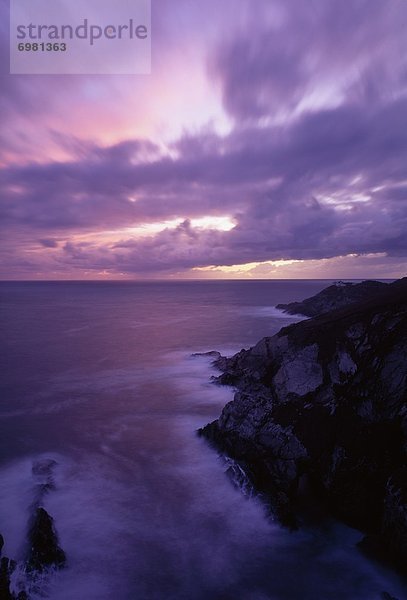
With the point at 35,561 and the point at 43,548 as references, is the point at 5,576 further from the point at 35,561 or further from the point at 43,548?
the point at 43,548

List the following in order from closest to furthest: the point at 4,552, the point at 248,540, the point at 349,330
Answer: the point at 4,552
the point at 248,540
the point at 349,330

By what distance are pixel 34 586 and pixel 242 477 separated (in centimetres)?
1137

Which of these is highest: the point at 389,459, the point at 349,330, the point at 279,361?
the point at 349,330

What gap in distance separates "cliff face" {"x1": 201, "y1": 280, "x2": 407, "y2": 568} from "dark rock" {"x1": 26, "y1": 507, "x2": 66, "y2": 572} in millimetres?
10401

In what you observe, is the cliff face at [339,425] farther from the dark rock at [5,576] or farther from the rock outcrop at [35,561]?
the dark rock at [5,576]

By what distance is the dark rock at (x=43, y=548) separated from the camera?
1478cm

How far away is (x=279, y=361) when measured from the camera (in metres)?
29.9

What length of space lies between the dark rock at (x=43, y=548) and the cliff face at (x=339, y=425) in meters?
10.4

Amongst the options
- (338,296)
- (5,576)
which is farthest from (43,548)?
(338,296)

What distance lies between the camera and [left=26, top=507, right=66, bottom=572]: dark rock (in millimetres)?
14781

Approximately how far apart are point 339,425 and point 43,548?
16.2 metres

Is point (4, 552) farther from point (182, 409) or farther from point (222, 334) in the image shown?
point (222, 334)

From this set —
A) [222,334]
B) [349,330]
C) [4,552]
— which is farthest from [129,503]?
[222,334]

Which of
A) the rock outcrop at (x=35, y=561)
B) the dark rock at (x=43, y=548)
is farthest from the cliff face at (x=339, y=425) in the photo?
the rock outcrop at (x=35, y=561)
